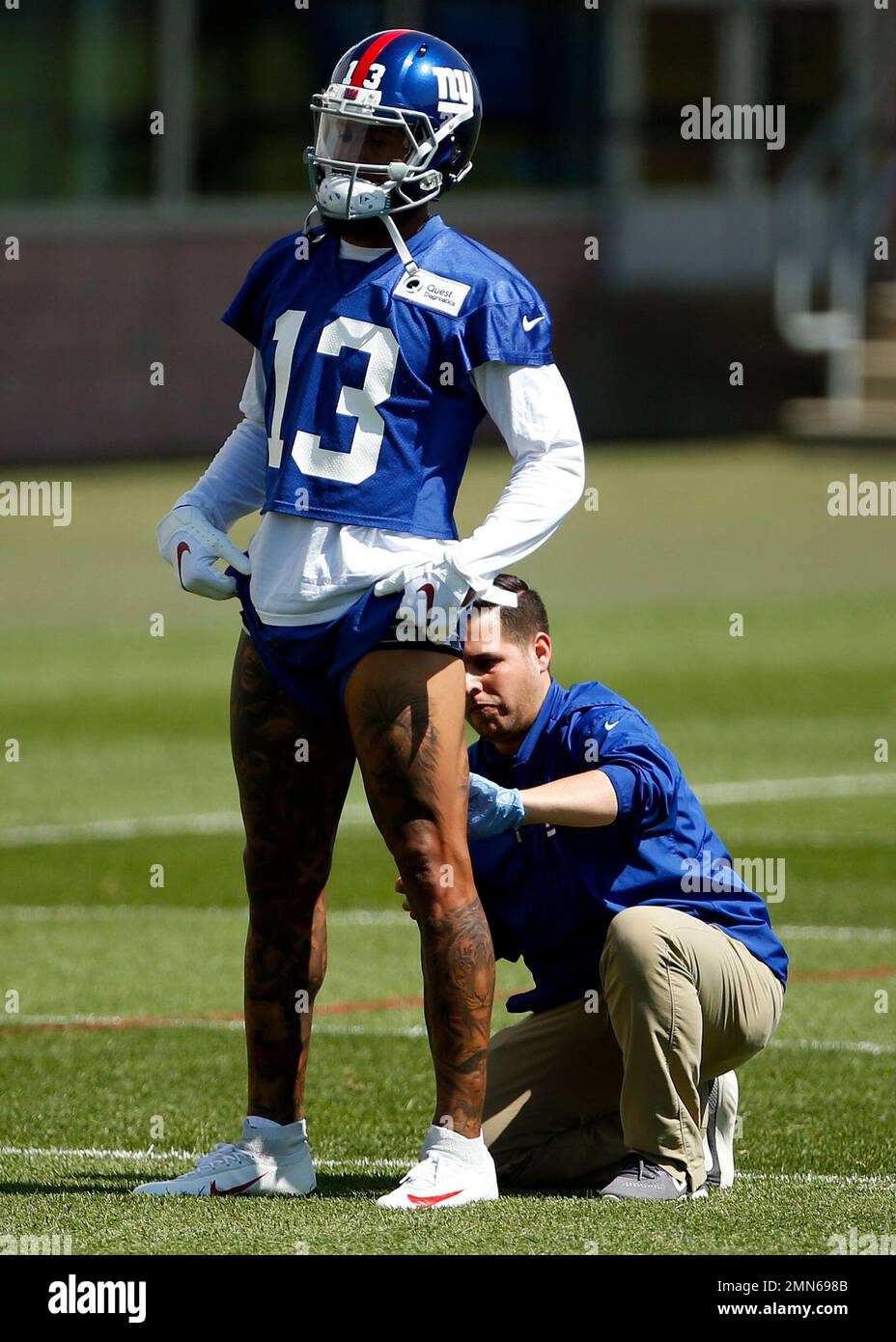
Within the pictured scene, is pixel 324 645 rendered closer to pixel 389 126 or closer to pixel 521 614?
pixel 521 614

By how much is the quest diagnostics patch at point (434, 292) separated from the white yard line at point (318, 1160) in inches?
86.6

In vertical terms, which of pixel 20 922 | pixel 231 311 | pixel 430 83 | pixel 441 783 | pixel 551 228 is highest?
pixel 551 228

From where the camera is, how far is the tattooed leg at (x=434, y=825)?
4.83 m

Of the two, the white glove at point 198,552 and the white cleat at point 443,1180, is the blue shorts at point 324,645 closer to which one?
the white glove at point 198,552

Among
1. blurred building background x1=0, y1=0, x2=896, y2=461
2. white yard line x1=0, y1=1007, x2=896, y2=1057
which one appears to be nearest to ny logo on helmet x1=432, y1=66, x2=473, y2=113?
white yard line x1=0, y1=1007, x2=896, y2=1057

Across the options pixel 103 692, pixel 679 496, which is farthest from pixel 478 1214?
pixel 679 496

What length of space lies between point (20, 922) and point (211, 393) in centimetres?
2092

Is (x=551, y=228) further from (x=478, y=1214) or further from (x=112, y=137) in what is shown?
(x=478, y=1214)

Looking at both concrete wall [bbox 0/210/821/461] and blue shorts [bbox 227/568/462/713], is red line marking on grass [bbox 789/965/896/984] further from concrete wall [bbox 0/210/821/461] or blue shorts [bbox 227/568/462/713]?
concrete wall [bbox 0/210/821/461]

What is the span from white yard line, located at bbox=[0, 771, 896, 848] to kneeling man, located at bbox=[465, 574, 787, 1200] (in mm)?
6037

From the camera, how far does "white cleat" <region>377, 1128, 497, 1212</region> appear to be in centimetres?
479

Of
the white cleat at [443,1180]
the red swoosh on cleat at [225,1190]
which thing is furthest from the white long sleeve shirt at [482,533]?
the red swoosh on cleat at [225,1190]

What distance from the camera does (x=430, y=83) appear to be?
4.96 metres

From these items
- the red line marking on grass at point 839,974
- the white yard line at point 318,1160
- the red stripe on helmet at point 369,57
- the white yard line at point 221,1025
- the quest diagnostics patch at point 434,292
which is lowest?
the red line marking on grass at point 839,974
